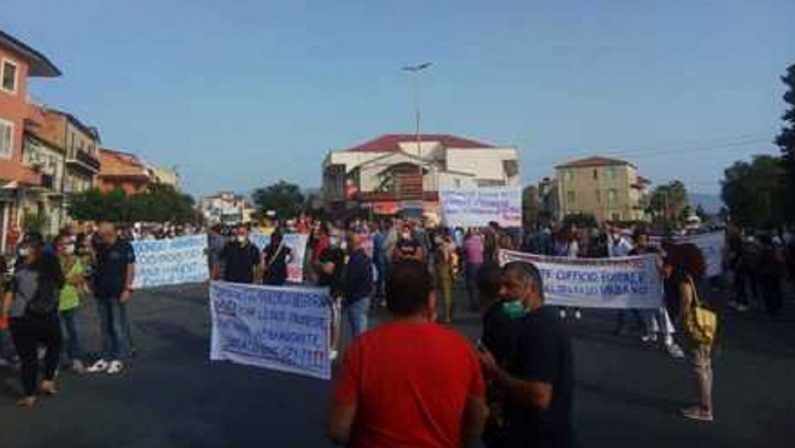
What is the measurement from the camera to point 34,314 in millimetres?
8938

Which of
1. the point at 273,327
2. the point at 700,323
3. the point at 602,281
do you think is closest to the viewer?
the point at 700,323

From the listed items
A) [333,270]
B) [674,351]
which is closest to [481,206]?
[674,351]

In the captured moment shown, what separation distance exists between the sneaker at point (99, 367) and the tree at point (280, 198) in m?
75.5

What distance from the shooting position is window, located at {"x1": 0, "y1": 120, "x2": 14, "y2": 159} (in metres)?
44.4

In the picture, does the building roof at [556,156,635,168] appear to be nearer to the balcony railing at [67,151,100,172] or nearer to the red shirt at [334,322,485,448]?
the balcony railing at [67,151,100,172]

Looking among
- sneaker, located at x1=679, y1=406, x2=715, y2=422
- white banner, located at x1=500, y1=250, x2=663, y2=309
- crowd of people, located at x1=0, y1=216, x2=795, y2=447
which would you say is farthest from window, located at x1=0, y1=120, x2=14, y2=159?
sneaker, located at x1=679, y1=406, x2=715, y2=422

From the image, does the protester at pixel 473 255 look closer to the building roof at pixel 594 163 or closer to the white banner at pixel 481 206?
the white banner at pixel 481 206

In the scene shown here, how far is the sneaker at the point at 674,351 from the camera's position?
1115 cm

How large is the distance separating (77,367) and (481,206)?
12196 millimetres

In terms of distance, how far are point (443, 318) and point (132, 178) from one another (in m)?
93.9

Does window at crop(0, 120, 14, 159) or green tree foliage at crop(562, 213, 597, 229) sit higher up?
window at crop(0, 120, 14, 159)

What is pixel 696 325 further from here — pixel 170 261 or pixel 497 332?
pixel 170 261

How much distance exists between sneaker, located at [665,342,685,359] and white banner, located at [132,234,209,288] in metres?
13.3

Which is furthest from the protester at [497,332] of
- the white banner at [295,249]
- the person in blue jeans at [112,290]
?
the white banner at [295,249]
